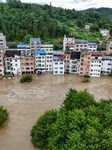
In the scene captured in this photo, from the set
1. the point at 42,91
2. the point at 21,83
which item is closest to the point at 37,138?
the point at 42,91

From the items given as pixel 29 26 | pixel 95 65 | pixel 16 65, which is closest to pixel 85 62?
pixel 95 65

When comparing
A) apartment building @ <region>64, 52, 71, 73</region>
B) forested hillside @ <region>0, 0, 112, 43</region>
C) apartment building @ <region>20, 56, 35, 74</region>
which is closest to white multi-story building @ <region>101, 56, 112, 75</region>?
apartment building @ <region>64, 52, 71, 73</region>

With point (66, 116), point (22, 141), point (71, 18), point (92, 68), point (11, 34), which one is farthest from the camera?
point (71, 18)

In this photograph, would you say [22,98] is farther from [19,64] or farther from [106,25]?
[106,25]

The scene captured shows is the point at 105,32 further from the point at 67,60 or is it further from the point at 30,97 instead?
the point at 30,97

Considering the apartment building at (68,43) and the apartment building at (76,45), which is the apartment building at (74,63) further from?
the apartment building at (68,43)

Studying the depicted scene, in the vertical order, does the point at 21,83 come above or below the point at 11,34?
below

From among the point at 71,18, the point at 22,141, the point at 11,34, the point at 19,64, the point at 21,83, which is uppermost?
the point at 71,18
